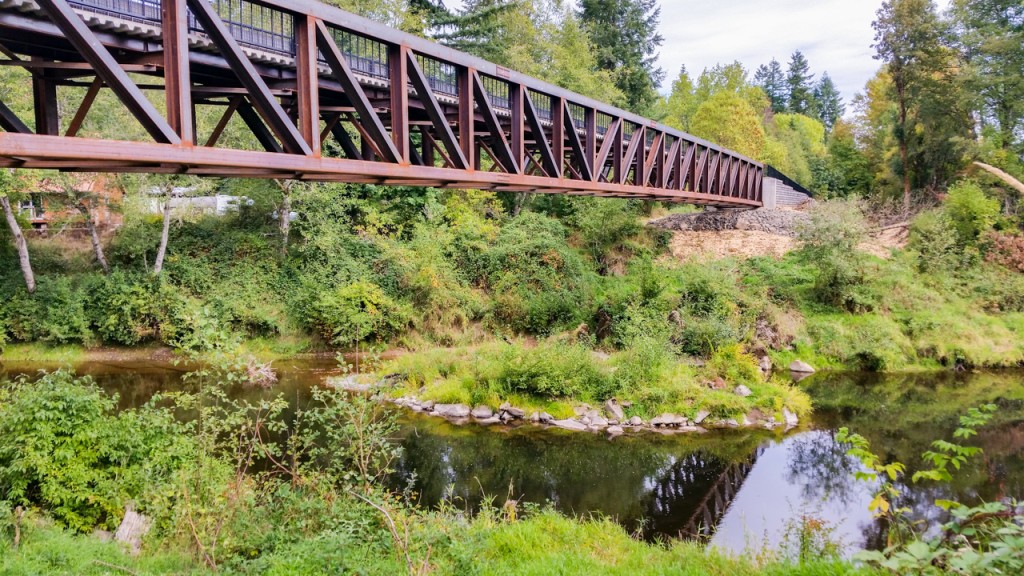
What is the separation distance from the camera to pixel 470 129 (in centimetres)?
856

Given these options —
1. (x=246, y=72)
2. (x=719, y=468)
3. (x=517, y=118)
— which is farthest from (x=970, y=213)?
(x=246, y=72)

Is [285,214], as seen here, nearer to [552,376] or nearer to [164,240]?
[164,240]

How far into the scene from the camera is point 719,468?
37.9 ft

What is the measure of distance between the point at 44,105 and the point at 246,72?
2.89 metres

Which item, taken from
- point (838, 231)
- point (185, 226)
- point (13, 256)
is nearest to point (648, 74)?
point (838, 231)

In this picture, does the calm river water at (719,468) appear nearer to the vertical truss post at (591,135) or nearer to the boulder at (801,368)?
the boulder at (801,368)

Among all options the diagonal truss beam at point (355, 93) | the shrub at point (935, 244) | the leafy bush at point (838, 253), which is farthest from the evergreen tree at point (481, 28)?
the diagonal truss beam at point (355, 93)

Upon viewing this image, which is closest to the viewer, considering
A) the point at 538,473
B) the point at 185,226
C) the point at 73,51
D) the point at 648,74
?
the point at 73,51

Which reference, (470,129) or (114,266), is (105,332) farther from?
(470,129)

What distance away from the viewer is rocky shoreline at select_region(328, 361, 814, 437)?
1368 centimetres

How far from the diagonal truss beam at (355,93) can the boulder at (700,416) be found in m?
10.1

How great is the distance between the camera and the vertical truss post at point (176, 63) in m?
4.99

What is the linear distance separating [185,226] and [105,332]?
17.5 ft

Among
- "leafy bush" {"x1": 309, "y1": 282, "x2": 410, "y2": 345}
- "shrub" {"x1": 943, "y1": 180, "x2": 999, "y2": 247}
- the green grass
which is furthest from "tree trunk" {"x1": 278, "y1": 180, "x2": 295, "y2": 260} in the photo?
"shrub" {"x1": 943, "y1": 180, "x2": 999, "y2": 247}
